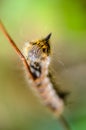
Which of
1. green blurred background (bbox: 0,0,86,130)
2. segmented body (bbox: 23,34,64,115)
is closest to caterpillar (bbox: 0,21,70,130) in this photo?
segmented body (bbox: 23,34,64,115)

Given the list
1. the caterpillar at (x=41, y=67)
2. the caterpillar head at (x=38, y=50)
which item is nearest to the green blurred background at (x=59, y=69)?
the caterpillar at (x=41, y=67)

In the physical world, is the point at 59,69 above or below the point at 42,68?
above

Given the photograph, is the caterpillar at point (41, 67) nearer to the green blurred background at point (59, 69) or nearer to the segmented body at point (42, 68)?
the segmented body at point (42, 68)

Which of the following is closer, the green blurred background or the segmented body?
the segmented body

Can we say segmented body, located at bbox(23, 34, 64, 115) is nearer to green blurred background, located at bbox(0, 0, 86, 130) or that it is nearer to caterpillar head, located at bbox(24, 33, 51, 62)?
caterpillar head, located at bbox(24, 33, 51, 62)

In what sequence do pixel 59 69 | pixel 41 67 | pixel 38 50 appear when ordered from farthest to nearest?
pixel 59 69
pixel 41 67
pixel 38 50

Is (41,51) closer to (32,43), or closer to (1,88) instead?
(32,43)

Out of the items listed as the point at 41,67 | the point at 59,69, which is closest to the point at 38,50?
the point at 41,67

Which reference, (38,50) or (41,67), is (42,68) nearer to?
(41,67)
